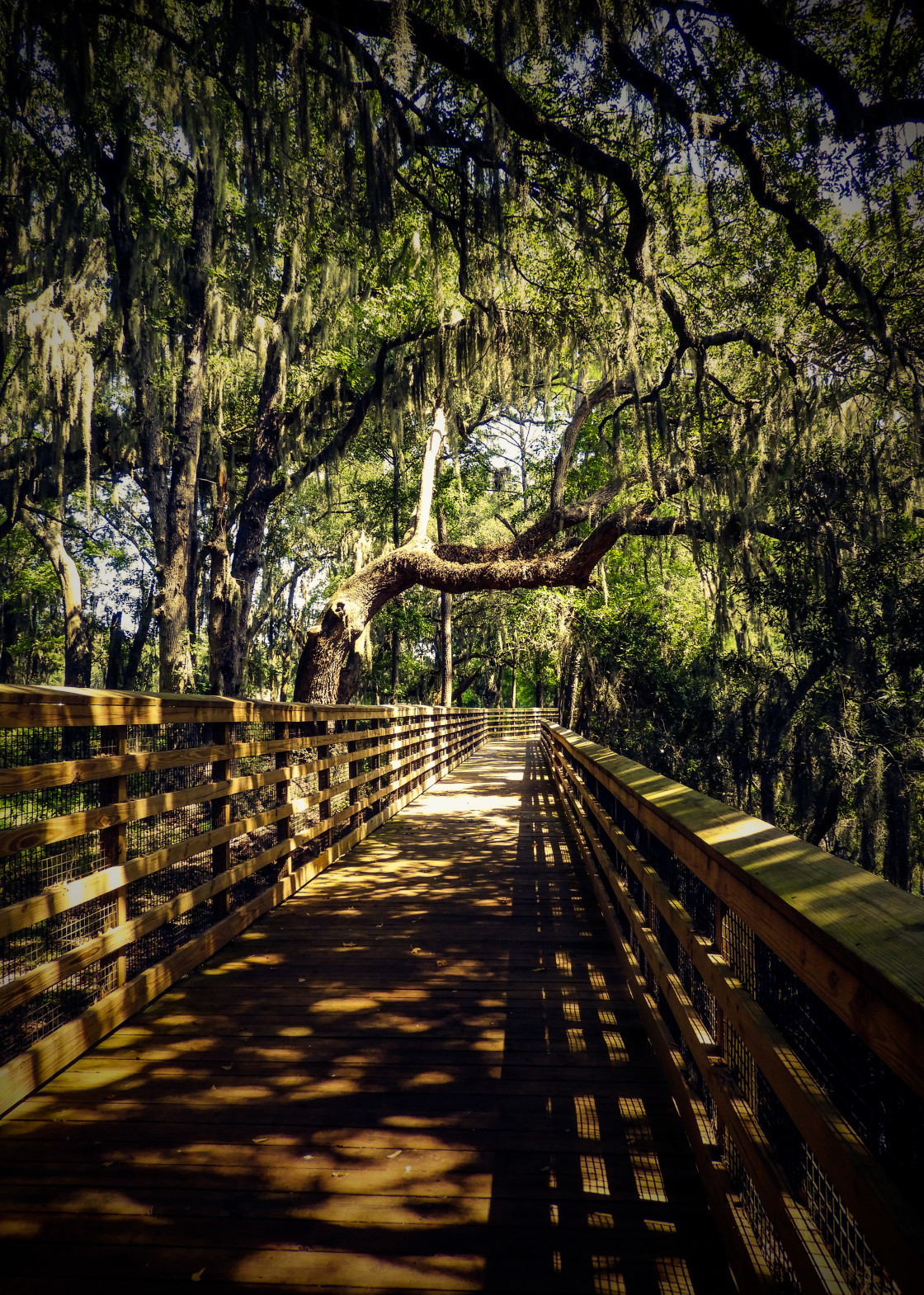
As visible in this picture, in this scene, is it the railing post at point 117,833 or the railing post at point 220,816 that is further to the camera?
the railing post at point 220,816

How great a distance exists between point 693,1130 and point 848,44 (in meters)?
7.45

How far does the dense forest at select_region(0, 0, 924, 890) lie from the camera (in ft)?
15.7

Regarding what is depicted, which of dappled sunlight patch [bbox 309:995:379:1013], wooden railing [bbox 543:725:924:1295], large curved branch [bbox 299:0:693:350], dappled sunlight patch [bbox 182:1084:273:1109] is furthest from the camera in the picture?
large curved branch [bbox 299:0:693:350]

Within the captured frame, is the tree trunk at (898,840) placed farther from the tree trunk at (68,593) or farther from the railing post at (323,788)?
the tree trunk at (68,593)

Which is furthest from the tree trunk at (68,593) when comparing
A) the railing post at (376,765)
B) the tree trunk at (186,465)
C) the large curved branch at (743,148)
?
the large curved branch at (743,148)

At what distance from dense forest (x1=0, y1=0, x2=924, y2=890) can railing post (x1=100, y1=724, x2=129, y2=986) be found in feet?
13.2

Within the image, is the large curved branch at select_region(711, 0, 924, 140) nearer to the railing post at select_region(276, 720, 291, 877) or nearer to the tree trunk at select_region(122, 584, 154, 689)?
the railing post at select_region(276, 720, 291, 877)

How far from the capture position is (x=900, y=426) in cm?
838

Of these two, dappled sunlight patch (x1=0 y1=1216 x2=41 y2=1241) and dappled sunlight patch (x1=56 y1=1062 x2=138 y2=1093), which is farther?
dappled sunlight patch (x1=56 y1=1062 x2=138 y2=1093)

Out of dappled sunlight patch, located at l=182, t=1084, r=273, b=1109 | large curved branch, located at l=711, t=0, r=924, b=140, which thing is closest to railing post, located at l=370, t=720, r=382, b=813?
dappled sunlight patch, located at l=182, t=1084, r=273, b=1109

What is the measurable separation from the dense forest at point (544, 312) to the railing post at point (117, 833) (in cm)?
404

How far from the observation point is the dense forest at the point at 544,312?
15.7 ft

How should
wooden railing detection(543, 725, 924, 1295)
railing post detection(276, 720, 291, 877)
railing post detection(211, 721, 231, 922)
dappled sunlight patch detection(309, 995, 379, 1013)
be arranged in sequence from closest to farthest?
1. wooden railing detection(543, 725, 924, 1295)
2. dappled sunlight patch detection(309, 995, 379, 1013)
3. railing post detection(211, 721, 231, 922)
4. railing post detection(276, 720, 291, 877)

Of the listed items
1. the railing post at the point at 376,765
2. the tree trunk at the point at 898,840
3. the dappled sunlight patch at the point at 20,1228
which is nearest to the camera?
the dappled sunlight patch at the point at 20,1228
